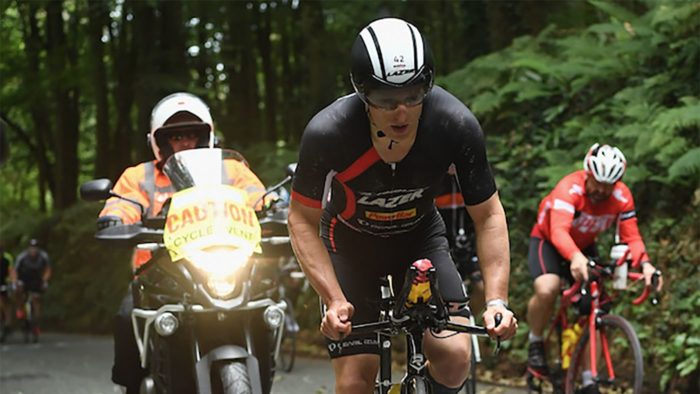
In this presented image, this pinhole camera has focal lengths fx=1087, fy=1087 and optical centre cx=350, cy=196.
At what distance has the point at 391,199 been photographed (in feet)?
15.8

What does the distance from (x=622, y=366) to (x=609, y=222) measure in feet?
6.33

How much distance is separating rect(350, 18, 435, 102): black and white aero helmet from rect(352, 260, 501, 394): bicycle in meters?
0.73

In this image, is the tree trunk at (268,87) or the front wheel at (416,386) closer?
the front wheel at (416,386)

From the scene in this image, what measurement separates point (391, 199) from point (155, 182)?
8.19 ft

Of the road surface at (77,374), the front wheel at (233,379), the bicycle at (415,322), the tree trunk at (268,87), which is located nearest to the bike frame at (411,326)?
the bicycle at (415,322)

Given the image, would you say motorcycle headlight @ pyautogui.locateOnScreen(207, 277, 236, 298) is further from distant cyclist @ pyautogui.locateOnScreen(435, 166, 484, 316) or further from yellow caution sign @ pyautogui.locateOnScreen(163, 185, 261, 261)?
distant cyclist @ pyautogui.locateOnScreen(435, 166, 484, 316)

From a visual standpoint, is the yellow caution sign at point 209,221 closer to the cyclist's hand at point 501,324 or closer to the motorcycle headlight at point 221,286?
the motorcycle headlight at point 221,286

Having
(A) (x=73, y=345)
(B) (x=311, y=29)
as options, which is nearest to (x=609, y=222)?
(B) (x=311, y=29)

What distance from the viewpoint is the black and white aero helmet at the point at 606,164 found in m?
8.03

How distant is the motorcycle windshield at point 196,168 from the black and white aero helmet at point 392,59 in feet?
7.19

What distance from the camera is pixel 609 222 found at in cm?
861

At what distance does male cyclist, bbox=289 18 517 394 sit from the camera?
4.26 meters

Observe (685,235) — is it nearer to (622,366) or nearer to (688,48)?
(622,366)

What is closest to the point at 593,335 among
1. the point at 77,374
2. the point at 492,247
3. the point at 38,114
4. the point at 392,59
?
the point at 492,247
